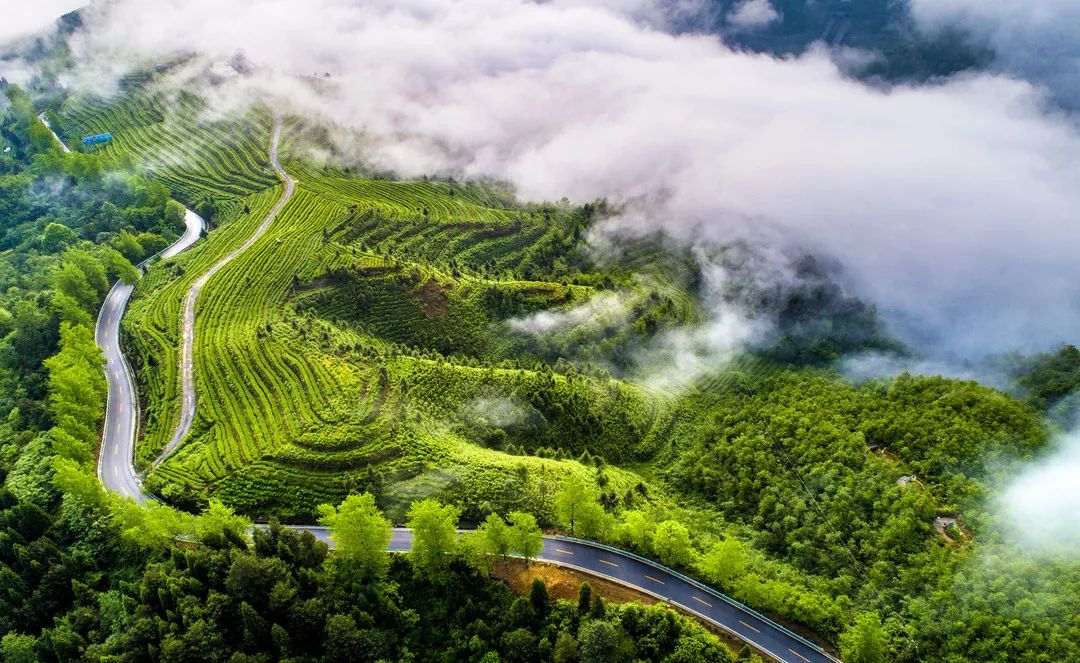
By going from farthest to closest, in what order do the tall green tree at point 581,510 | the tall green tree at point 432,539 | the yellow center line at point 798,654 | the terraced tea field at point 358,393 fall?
the terraced tea field at point 358,393, the tall green tree at point 581,510, the tall green tree at point 432,539, the yellow center line at point 798,654

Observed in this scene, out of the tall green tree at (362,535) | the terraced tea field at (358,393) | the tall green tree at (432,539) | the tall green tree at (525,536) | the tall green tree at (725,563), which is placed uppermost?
the terraced tea field at (358,393)

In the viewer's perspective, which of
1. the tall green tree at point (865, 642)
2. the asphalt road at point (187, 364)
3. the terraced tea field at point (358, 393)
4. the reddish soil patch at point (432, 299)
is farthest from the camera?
the reddish soil patch at point (432, 299)

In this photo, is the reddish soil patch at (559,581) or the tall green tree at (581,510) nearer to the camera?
the reddish soil patch at (559,581)

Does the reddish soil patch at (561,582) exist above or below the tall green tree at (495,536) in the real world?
below

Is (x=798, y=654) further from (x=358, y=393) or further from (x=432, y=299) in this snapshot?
(x=432, y=299)

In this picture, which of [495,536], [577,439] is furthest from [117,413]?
[577,439]

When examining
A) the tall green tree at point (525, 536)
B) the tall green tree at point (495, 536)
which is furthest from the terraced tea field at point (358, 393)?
the tall green tree at point (495, 536)

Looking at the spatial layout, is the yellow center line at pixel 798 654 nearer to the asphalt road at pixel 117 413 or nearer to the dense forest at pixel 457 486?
the dense forest at pixel 457 486

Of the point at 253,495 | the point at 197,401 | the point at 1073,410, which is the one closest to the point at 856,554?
the point at 1073,410

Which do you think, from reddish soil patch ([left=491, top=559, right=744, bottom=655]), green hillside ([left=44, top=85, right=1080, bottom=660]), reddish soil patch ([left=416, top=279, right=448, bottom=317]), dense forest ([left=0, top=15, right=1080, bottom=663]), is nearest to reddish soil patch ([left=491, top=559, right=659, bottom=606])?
reddish soil patch ([left=491, top=559, right=744, bottom=655])
